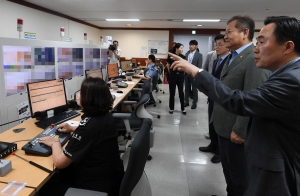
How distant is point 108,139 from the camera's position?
1330 mm

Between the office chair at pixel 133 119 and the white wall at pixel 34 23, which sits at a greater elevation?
the white wall at pixel 34 23

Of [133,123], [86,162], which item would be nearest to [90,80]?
[86,162]

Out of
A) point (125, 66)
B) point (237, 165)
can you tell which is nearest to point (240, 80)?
point (237, 165)

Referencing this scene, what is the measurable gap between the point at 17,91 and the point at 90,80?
0.95m

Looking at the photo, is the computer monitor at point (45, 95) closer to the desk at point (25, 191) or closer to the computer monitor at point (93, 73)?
A: the desk at point (25, 191)

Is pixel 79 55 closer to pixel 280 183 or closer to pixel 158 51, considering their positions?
pixel 280 183

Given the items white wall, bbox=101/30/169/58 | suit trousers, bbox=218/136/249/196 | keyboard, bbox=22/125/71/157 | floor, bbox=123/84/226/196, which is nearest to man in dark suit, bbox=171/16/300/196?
suit trousers, bbox=218/136/249/196

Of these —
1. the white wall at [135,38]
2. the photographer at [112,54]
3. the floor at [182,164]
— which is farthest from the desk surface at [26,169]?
the white wall at [135,38]

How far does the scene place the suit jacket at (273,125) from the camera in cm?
82

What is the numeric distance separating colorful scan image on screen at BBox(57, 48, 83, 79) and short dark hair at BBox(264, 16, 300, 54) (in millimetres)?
2331

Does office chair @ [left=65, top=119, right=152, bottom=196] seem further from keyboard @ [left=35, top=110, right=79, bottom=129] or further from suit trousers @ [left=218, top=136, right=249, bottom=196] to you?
keyboard @ [left=35, top=110, right=79, bottom=129]

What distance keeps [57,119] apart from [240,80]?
1.62 metres

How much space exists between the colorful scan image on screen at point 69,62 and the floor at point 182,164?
1327 millimetres

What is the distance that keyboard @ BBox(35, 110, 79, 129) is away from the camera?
6.08 ft
